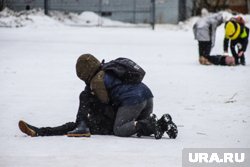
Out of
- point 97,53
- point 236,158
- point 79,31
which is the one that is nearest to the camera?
point 236,158

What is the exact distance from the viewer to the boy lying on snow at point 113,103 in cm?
631

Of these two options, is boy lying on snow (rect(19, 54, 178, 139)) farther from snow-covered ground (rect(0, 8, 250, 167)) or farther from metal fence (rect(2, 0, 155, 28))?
metal fence (rect(2, 0, 155, 28))

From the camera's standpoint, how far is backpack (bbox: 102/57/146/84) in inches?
249

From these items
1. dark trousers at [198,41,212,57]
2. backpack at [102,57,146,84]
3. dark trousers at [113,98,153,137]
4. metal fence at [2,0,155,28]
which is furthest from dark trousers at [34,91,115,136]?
metal fence at [2,0,155,28]

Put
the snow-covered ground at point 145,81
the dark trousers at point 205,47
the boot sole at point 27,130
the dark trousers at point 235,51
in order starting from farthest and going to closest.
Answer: the dark trousers at point 235,51 < the dark trousers at point 205,47 < the boot sole at point 27,130 < the snow-covered ground at point 145,81

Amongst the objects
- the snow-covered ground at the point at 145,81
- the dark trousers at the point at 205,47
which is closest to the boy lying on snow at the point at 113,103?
the snow-covered ground at the point at 145,81

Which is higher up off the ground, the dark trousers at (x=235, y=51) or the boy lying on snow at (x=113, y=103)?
the boy lying on snow at (x=113, y=103)

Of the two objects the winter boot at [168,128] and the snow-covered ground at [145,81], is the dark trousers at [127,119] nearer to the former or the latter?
the snow-covered ground at [145,81]

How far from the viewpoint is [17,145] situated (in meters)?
5.86

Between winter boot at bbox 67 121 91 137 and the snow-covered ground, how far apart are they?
0.34 ft

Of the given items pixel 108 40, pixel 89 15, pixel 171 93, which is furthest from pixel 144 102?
pixel 89 15

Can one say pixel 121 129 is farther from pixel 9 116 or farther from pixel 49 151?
pixel 9 116

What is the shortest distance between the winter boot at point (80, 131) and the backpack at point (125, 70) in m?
0.60

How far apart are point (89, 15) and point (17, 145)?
79.7 ft
